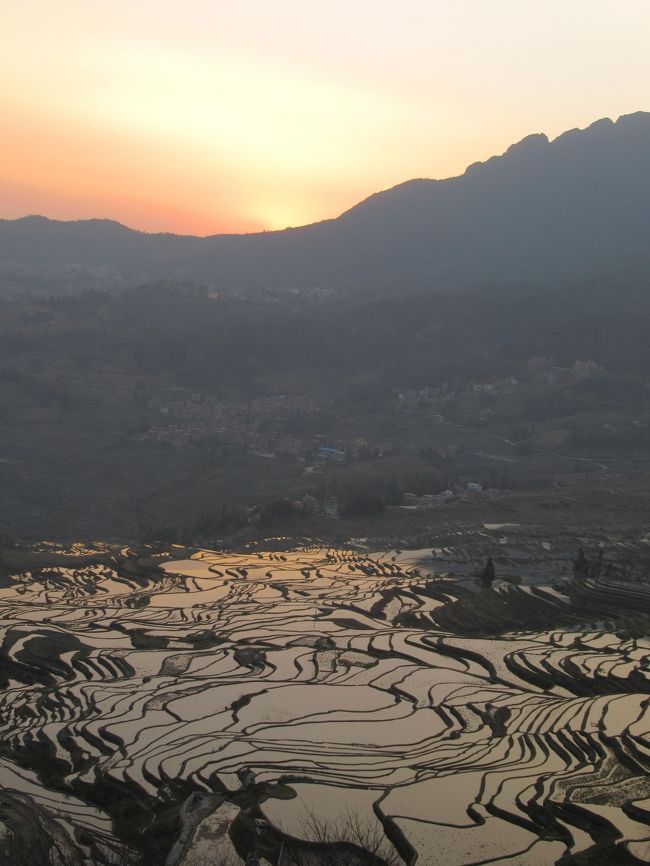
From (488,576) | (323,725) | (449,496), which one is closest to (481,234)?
(449,496)

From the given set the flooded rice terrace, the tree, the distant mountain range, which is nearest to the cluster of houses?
the tree

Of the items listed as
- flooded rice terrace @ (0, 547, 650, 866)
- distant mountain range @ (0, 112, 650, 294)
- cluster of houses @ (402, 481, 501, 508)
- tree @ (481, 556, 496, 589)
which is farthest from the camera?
distant mountain range @ (0, 112, 650, 294)

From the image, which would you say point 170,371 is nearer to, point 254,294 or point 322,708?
point 254,294

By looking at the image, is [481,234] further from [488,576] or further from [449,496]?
[488,576]

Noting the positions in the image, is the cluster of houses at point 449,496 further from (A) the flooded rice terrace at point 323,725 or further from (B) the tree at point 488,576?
(A) the flooded rice terrace at point 323,725

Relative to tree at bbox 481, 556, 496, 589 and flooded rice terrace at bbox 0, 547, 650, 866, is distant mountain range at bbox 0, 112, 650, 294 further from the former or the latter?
flooded rice terrace at bbox 0, 547, 650, 866
